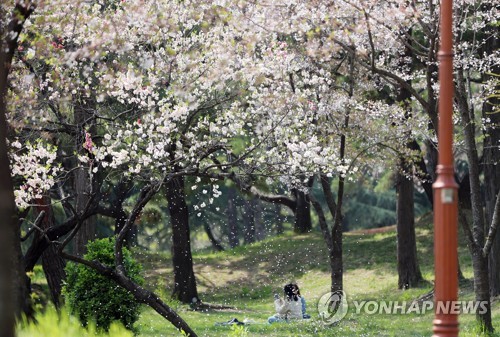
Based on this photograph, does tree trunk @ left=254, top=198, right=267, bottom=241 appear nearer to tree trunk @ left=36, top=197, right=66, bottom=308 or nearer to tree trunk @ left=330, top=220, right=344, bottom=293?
tree trunk @ left=330, top=220, right=344, bottom=293

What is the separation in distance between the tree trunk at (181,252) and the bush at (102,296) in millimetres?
10058

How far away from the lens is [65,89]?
1535 cm

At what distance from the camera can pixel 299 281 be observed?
1110 inches

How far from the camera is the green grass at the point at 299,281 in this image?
1789 centimetres

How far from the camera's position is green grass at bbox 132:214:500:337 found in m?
17.9

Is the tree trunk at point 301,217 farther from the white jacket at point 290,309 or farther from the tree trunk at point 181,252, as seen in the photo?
the white jacket at point 290,309

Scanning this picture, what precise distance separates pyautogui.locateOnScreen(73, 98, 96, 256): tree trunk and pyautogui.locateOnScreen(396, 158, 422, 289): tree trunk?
8884 millimetres

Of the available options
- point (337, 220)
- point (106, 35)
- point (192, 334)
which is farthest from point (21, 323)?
point (337, 220)

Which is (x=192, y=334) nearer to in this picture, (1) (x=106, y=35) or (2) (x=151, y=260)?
(1) (x=106, y=35)

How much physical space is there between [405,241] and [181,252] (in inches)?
252

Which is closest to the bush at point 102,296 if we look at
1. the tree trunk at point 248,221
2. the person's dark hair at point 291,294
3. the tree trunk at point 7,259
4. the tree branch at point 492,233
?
the person's dark hair at point 291,294

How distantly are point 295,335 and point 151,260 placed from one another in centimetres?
1701

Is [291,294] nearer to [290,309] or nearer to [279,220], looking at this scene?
[290,309]
